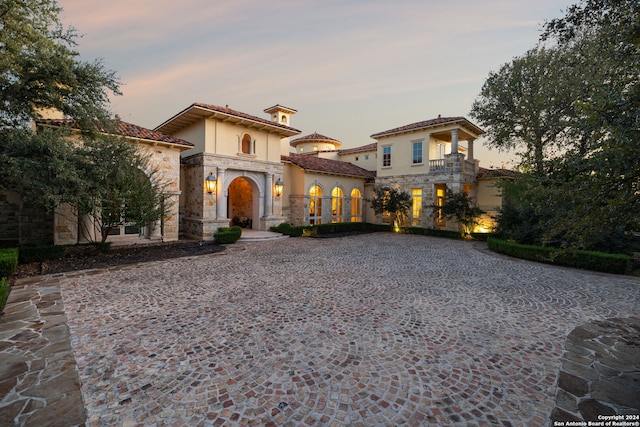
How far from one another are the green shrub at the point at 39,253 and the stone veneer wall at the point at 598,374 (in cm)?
1306

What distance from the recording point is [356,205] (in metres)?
22.5

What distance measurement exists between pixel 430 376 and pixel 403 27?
40.8ft

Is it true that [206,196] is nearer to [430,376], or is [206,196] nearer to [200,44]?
[200,44]

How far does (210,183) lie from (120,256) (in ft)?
18.2

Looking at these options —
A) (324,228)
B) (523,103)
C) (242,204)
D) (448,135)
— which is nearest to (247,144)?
(242,204)

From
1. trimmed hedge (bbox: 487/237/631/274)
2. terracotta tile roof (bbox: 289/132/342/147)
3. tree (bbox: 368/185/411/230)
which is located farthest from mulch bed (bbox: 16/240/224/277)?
terracotta tile roof (bbox: 289/132/342/147)

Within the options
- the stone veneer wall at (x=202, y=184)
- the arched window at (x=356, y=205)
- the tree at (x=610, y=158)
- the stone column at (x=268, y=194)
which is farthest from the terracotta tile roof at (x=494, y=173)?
the tree at (x=610, y=158)

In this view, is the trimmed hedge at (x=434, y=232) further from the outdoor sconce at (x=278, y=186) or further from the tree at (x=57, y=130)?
the tree at (x=57, y=130)

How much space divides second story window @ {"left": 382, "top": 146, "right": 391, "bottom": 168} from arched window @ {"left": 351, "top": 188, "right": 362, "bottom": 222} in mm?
3145

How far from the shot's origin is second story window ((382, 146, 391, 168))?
2095 cm

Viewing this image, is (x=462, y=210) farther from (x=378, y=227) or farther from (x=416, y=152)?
(x=378, y=227)

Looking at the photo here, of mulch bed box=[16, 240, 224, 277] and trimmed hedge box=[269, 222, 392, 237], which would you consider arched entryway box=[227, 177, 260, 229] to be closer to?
trimmed hedge box=[269, 222, 392, 237]

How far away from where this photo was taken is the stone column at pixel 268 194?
1661 cm

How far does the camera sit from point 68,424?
7.80ft
